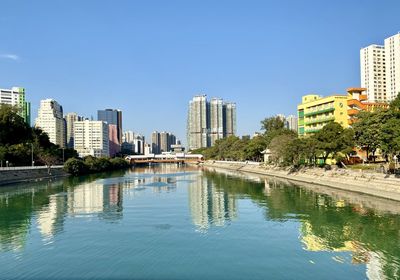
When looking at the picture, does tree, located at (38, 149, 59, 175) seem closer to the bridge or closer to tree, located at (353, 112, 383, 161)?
tree, located at (353, 112, 383, 161)

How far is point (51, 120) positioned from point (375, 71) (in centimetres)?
13022

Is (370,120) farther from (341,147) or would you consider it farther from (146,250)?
(146,250)

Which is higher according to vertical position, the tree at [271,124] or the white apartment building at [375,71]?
the white apartment building at [375,71]

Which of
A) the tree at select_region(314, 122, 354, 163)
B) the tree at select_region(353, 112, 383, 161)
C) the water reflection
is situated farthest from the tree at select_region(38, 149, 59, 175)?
the tree at select_region(353, 112, 383, 161)

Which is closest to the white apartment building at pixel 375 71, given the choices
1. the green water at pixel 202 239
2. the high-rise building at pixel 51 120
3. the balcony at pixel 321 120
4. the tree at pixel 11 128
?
the balcony at pixel 321 120

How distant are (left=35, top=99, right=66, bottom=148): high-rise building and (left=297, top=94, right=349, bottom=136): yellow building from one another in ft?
391

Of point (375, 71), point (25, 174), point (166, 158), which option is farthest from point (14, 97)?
point (375, 71)

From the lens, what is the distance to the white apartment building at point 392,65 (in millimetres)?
114988

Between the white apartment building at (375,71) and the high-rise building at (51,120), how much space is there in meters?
126

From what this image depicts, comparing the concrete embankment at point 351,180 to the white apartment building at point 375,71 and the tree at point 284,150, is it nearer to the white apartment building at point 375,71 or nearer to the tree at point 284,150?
the tree at point 284,150

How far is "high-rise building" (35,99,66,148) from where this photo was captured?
6678 inches

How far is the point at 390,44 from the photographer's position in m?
120

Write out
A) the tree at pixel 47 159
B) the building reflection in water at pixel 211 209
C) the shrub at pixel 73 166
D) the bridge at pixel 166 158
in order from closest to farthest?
the building reflection in water at pixel 211 209, the tree at pixel 47 159, the shrub at pixel 73 166, the bridge at pixel 166 158

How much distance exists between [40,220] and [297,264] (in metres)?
19.3
